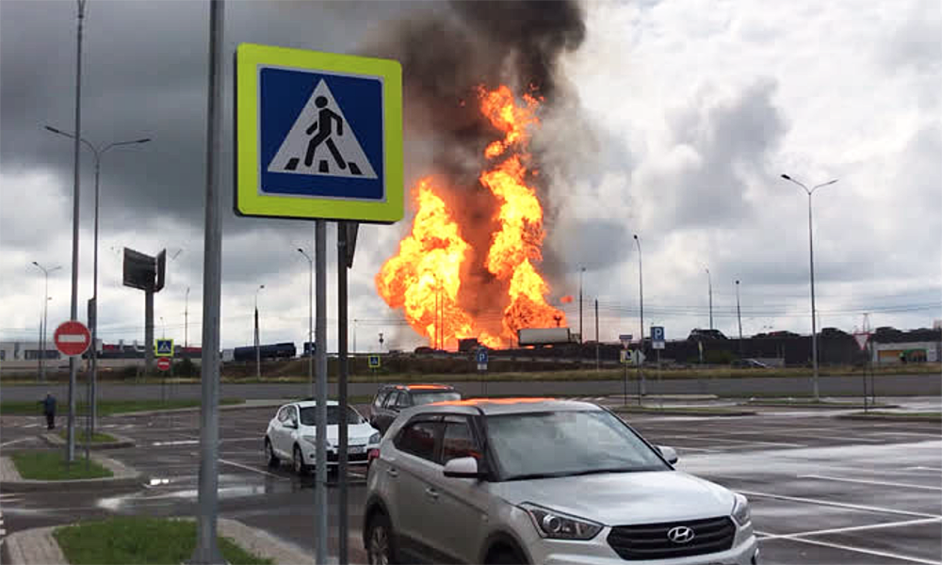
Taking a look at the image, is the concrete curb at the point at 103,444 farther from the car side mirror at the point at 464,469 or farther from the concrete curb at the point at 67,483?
the car side mirror at the point at 464,469

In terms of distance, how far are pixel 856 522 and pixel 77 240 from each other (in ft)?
63.9

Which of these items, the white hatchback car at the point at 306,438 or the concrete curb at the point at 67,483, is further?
the white hatchback car at the point at 306,438

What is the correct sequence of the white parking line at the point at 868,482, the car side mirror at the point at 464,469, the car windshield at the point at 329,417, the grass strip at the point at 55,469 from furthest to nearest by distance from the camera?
the car windshield at the point at 329,417 < the grass strip at the point at 55,469 < the white parking line at the point at 868,482 < the car side mirror at the point at 464,469

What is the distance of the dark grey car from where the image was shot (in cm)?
2556

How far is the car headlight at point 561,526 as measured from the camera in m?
6.07

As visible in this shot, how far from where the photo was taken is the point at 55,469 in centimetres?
1995

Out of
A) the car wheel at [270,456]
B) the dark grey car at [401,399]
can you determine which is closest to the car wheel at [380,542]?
the car wheel at [270,456]

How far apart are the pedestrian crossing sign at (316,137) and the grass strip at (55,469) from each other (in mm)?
14967

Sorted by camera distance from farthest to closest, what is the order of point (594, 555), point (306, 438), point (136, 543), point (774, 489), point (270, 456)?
point (270, 456), point (306, 438), point (774, 489), point (136, 543), point (594, 555)

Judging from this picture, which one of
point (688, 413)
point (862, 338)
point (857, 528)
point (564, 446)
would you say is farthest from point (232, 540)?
point (862, 338)

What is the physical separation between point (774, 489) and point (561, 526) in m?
10.4

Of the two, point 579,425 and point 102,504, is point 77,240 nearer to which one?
point 102,504

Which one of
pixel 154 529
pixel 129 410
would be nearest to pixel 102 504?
pixel 154 529

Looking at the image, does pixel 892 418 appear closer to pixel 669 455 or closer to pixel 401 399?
pixel 401 399
